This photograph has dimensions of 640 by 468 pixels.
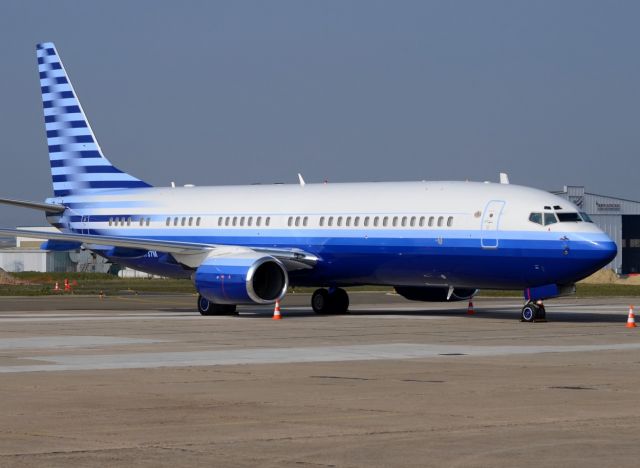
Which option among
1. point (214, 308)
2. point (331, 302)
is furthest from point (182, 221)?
point (331, 302)

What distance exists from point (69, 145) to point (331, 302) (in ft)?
42.8

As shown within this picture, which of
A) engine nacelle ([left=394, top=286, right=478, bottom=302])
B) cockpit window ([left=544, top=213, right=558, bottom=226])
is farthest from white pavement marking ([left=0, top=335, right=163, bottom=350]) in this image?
engine nacelle ([left=394, top=286, right=478, bottom=302])

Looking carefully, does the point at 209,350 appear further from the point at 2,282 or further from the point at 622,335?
the point at 2,282

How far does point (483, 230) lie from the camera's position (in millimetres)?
35844

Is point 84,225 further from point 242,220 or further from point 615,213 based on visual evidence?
point 615,213

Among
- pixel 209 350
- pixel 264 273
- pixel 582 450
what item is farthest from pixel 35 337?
pixel 582 450

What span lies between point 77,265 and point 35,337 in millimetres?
96362

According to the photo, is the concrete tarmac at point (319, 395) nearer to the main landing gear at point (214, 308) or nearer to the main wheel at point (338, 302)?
the main landing gear at point (214, 308)

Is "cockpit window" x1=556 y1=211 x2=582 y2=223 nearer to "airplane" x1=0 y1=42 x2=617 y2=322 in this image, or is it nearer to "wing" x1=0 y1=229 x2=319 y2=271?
"airplane" x1=0 y1=42 x2=617 y2=322

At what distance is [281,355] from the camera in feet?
78.5

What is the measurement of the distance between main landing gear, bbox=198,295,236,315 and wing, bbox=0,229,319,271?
1.58 m

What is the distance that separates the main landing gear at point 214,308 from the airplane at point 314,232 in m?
0.05

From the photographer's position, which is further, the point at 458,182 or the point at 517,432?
the point at 458,182

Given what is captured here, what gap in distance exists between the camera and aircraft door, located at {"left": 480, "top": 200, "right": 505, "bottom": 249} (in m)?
35.6
